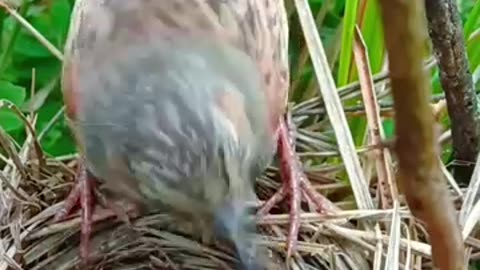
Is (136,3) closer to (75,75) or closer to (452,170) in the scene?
(75,75)

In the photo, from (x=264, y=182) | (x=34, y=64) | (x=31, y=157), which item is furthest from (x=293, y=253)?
(x=34, y=64)

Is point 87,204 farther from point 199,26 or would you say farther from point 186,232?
point 199,26

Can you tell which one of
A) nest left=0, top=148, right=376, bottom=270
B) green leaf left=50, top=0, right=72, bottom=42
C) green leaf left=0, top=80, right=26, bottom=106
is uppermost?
green leaf left=50, top=0, right=72, bottom=42

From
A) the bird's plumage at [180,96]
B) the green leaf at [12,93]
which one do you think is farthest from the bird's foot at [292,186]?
the green leaf at [12,93]

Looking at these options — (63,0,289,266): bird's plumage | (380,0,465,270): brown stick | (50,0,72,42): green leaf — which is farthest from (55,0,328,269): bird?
(380,0,465,270): brown stick

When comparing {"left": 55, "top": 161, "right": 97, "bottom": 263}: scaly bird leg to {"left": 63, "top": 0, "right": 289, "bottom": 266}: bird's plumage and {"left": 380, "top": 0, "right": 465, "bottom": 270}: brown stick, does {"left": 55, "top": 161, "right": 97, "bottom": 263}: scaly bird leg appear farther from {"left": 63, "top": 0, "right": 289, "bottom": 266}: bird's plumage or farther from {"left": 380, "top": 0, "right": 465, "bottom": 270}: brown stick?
{"left": 380, "top": 0, "right": 465, "bottom": 270}: brown stick

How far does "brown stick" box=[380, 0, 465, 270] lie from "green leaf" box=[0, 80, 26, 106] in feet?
4.16

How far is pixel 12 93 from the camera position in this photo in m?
1.79

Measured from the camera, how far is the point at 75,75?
4.97ft

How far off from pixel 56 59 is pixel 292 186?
62 centimetres

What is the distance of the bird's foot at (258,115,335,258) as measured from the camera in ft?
5.21

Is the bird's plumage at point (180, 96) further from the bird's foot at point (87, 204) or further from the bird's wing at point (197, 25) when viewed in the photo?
the bird's foot at point (87, 204)

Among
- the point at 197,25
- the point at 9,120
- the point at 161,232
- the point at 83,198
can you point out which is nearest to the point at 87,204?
the point at 83,198

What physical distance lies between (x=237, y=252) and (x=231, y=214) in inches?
2.4
